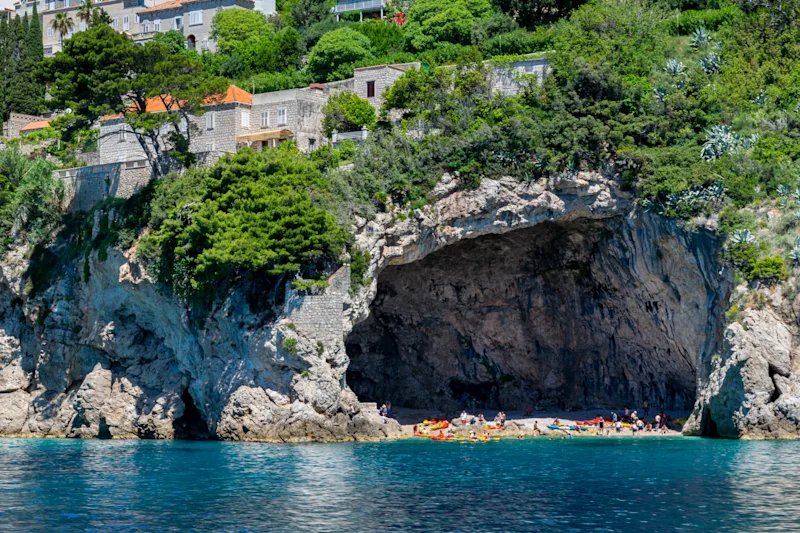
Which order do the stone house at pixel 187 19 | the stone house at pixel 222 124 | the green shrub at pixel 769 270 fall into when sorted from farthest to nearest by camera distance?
the stone house at pixel 187 19 < the stone house at pixel 222 124 < the green shrub at pixel 769 270

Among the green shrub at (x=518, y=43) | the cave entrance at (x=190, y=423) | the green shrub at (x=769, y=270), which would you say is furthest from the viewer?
the green shrub at (x=518, y=43)

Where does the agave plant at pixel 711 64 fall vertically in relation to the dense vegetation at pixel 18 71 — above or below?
below

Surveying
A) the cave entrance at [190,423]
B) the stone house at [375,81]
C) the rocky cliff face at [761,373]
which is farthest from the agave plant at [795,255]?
the cave entrance at [190,423]

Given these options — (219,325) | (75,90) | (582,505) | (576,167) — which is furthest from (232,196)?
(582,505)

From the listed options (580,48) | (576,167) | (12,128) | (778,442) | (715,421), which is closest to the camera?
(778,442)

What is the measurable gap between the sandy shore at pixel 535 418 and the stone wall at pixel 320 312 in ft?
19.6

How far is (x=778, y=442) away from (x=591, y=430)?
911 cm

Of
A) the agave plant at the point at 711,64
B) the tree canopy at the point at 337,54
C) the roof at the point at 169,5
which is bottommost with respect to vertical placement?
the agave plant at the point at 711,64

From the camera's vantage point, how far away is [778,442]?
42.0 meters

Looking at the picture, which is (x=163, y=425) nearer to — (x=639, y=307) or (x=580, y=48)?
(x=639, y=307)

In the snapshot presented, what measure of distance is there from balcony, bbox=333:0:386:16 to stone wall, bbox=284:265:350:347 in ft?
124

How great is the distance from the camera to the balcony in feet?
263

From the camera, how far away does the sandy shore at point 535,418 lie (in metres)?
49.0

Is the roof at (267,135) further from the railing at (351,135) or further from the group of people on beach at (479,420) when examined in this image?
the group of people on beach at (479,420)
